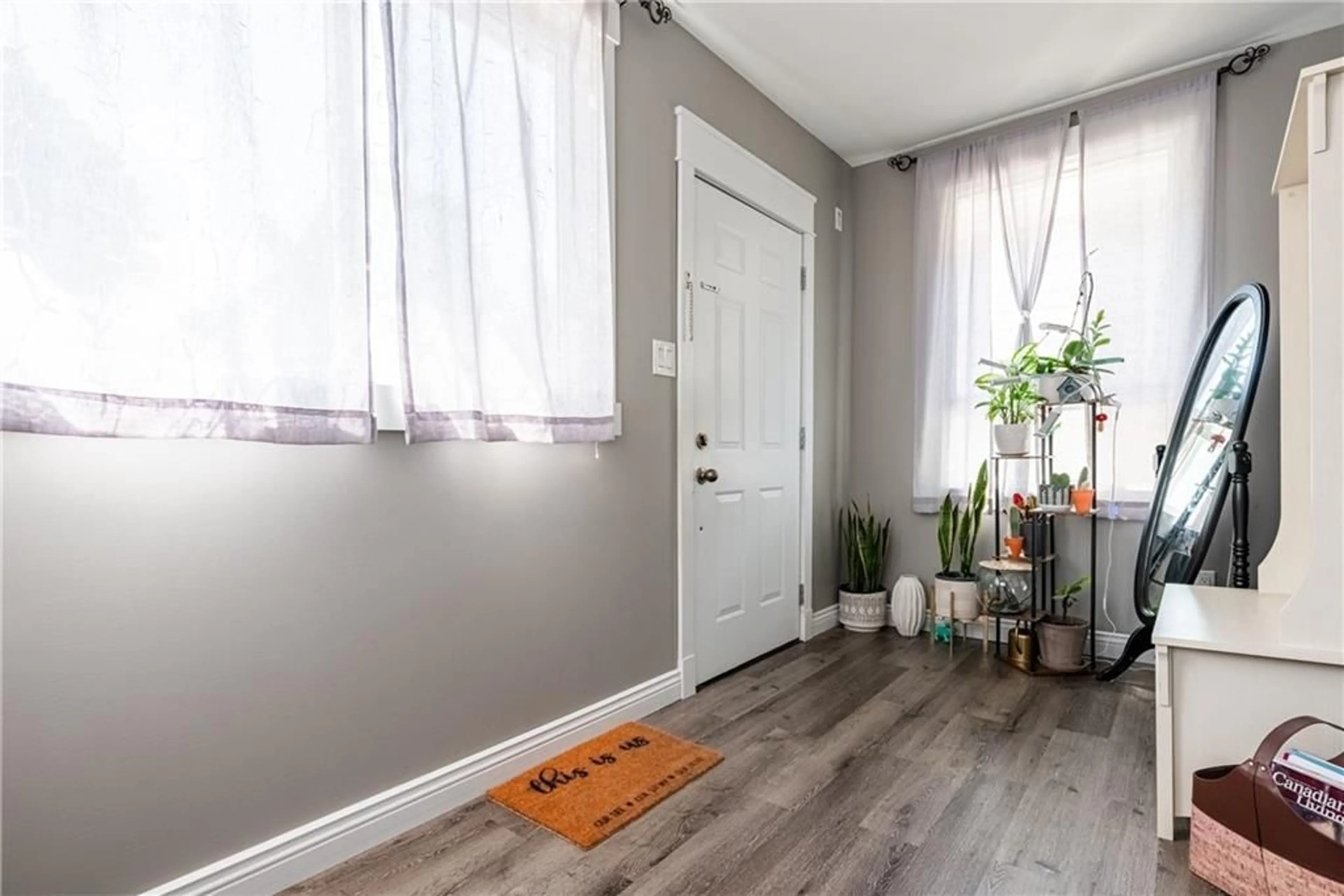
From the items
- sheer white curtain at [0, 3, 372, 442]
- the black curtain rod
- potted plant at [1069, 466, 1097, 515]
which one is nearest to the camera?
sheer white curtain at [0, 3, 372, 442]

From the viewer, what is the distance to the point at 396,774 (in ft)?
5.64

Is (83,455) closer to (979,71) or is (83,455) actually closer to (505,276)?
(505,276)

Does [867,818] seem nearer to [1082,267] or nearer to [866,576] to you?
[866,576]

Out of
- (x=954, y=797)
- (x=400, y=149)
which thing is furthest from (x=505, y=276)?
(x=954, y=797)

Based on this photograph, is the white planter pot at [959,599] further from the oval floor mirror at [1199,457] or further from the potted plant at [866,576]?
the oval floor mirror at [1199,457]

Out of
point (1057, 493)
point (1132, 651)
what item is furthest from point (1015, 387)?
point (1132, 651)

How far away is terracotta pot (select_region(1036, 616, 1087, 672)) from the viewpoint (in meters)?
2.87

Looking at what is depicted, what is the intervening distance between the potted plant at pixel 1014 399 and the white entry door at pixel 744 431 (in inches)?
35.4

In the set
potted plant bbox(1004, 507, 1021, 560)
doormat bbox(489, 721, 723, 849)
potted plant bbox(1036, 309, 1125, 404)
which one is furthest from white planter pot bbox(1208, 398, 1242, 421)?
doormat bbox(489, 721, 723, 849)

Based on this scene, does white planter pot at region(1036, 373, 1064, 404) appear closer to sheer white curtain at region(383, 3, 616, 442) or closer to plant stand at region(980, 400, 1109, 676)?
plant stand at region(980, 400, 1109, 676)

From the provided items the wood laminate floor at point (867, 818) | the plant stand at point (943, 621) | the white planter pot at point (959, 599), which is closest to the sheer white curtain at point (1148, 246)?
the white planter pot at point (959, 599)

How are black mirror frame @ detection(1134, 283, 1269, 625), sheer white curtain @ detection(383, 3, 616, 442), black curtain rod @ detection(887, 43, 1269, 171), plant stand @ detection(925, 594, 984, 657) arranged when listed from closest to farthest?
1. sheer white curtain @ detection(383, 3, 616, 442)
2. black mirror frame @ detection(1134, 283, 1269, 625)
3. black curtain rod @ detection(887, 43, 1269, 171)
4. plant stand @ detection(925, 594, 984, 657)

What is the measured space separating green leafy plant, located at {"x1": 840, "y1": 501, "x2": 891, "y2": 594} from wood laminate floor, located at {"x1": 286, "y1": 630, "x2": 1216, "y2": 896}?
1029 millimetres

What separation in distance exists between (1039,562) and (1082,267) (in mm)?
1375
